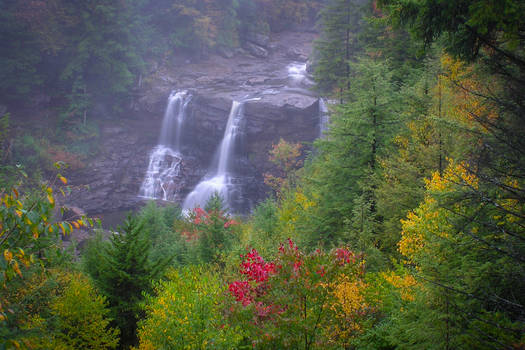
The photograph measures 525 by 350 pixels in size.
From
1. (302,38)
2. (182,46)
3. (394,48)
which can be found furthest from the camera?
(302,38)

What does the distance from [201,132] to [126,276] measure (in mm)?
25821

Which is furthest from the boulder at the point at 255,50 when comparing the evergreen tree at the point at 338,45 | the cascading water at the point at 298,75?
the evergreen tree at the point at 338,45

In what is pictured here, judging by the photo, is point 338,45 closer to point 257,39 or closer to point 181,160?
point 181,160

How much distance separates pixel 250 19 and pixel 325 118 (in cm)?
2834

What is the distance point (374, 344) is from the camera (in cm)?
690

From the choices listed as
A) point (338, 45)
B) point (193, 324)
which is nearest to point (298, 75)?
point (338, 45)

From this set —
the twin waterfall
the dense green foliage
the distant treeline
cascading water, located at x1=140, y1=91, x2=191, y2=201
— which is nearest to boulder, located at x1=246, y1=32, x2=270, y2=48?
the distant treeline

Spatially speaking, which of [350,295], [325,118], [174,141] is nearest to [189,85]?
[174,141]

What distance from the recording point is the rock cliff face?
1234 inches

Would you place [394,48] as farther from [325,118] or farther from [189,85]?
[189,85]

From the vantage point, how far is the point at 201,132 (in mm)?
34906

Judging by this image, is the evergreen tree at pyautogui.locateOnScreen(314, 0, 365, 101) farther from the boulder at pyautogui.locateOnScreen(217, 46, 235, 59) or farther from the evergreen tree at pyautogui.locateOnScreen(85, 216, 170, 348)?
the boulder at pyautogui.locateOnScreen(217, 46, 235, 59)

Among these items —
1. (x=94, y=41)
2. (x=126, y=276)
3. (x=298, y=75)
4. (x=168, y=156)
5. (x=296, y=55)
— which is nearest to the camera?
(x=126, y=276)

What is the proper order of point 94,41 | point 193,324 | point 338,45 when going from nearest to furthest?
point 193,324 → point 338,45 → point 94,41
